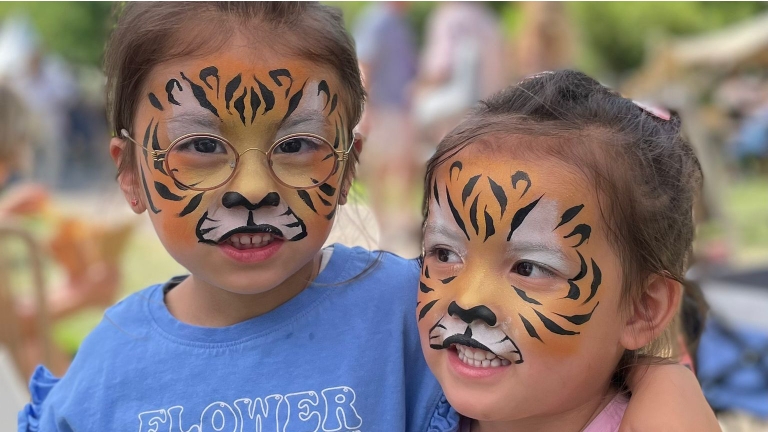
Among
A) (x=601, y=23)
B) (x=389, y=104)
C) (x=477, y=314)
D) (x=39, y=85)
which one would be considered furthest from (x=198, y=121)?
(x=601, y=23)

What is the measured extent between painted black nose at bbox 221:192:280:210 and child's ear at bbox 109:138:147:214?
0.24 meters

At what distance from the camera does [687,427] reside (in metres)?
1.39

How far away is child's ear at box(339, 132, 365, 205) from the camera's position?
1.66 m

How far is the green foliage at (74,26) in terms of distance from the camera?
1580cm

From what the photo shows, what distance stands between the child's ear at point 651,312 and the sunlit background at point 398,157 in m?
0.69

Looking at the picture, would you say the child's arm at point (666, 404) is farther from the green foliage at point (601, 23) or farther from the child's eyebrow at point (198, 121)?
the green foliage at point (601, 23)

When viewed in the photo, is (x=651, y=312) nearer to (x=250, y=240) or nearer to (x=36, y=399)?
(x=250, y=240)

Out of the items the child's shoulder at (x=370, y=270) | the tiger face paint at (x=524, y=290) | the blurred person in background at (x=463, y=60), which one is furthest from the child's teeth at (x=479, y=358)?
the blurred person in background at (x=463, y=60)

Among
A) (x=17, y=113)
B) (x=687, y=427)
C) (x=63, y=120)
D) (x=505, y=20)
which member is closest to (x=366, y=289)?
(x=687, y=427)

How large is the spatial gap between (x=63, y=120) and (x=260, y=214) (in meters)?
11.6

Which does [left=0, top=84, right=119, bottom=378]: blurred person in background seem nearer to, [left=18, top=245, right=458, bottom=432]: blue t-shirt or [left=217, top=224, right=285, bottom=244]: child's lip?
[left=18, top=245, right=458, bottom=432]: blue t-shirt

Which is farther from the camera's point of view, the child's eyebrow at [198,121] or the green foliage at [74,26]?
the green foliage at [74,26]

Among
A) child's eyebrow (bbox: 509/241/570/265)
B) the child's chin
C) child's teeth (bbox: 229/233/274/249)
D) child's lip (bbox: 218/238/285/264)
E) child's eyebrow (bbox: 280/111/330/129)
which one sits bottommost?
the child's chin

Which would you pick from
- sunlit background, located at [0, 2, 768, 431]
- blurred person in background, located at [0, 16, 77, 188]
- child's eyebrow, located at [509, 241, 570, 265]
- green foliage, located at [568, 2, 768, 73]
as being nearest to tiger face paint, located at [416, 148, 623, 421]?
child's eyebrow, located at [509, 241, 570, 265]
